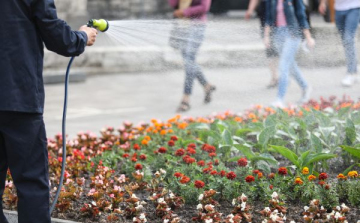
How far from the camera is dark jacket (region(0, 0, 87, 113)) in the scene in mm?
3566

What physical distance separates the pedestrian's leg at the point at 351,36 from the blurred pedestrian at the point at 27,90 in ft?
14.2

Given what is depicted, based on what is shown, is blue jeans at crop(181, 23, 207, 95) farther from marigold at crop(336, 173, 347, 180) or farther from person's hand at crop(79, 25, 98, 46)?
person's hand at crop(79, 25, 98, 46)

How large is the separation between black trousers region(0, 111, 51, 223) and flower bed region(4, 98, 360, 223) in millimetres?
508

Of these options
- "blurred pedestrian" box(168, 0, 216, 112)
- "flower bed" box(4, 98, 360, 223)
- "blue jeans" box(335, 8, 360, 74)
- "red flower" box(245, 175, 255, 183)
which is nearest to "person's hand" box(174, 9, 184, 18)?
"blurred pedestrian" box(168, 0, 216, 112)

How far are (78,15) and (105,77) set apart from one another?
1821 mm

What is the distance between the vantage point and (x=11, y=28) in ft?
11.8

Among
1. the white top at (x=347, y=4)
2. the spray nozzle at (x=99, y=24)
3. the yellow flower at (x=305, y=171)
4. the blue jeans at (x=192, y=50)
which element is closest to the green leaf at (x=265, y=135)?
the yellow flower at (x=305, y=171)

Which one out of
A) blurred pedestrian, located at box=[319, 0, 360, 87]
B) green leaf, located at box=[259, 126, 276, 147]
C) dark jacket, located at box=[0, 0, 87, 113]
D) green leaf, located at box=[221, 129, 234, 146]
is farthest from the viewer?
blurred pedestrian, located at box=[319, 0, 360, 87]

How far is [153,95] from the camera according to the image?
9.80 metres

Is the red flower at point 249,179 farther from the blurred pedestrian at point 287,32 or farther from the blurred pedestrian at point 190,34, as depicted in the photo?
the blurred pedestrian at point 287,32

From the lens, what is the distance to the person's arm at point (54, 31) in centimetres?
358

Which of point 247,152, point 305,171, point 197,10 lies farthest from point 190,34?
point 305,171

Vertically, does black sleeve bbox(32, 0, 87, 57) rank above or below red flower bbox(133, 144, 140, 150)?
above

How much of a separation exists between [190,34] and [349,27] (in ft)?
6.26
